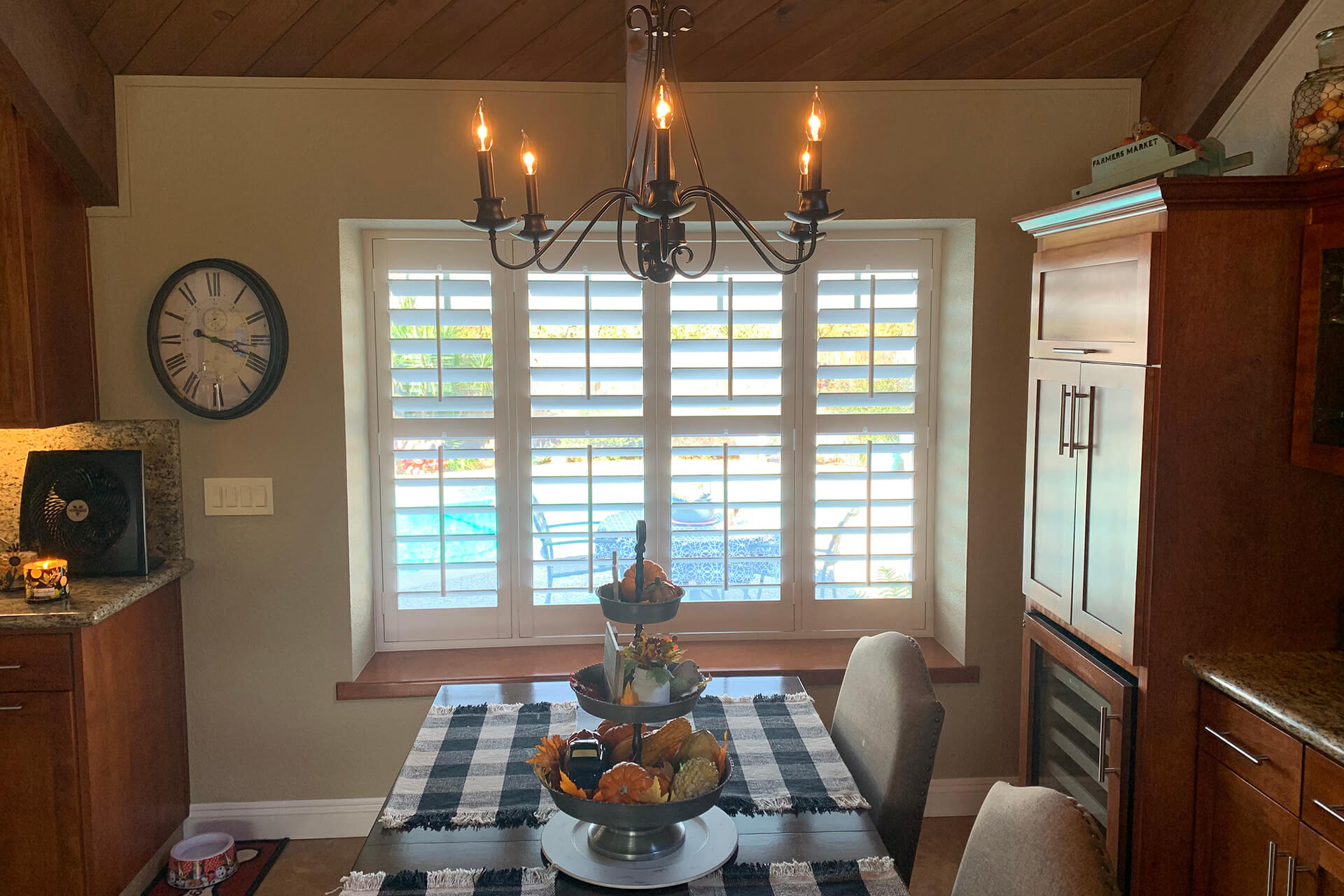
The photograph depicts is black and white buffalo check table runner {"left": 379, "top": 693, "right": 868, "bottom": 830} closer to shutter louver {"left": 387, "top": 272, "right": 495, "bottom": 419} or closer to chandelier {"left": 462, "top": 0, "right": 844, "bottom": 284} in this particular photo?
chandelier {"left": 462, "top": 0, "right": 844, "bottom": 284}

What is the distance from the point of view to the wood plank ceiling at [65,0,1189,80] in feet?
8.14

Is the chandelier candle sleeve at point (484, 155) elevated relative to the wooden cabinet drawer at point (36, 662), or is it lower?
elevated

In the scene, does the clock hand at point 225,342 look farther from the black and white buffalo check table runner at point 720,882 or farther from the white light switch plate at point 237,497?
the black and white buffalo check table runner at point 720,882

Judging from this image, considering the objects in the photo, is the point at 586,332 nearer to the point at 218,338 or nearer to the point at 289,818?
the point at 218,338

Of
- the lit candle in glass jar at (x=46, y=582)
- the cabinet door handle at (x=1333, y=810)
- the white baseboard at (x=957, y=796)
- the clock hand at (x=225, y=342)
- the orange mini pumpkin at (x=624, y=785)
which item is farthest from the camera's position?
the white baseboard at (x=957, y=796)

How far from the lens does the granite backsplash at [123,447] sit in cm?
271

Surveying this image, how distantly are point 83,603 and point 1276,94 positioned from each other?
124 inches

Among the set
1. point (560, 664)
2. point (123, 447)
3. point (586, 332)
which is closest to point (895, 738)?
point (560, 664)

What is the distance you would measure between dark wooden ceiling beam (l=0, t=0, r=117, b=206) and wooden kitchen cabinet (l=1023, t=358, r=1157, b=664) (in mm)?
2546

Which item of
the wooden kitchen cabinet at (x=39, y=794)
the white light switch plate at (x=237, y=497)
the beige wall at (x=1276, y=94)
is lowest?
the wooden kitchen cabinet at (x=39, y=794)

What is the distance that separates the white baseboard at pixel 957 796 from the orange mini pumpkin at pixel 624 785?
1891 millimetres

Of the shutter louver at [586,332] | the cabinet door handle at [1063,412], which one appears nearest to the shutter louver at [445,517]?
the shutter louver at [586,332]

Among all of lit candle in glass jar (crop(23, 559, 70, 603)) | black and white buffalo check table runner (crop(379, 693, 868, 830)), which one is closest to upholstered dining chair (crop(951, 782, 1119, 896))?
black and white buffalo check table runner (crop(379, 693, 868, 830))

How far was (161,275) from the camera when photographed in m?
2.69
